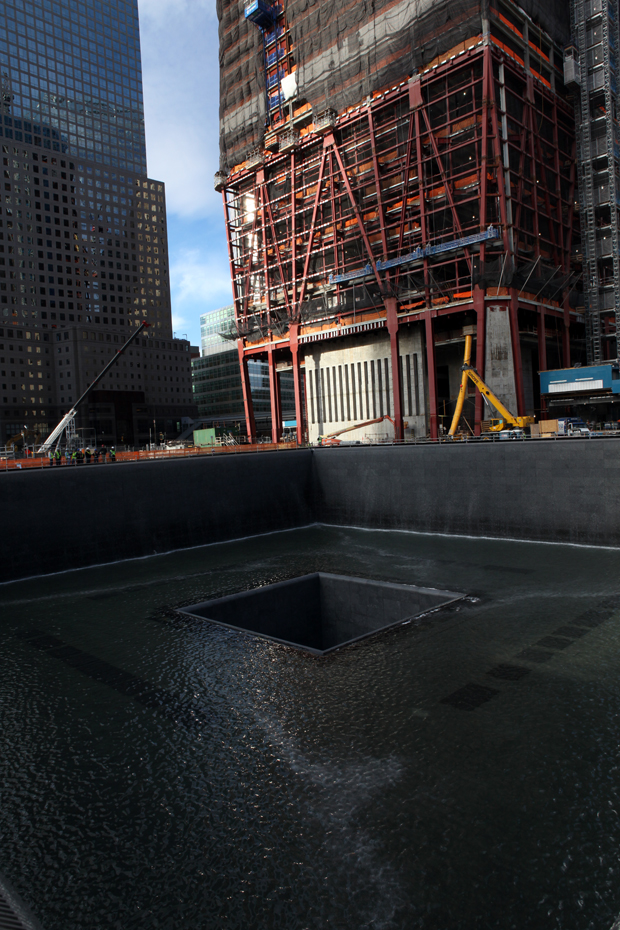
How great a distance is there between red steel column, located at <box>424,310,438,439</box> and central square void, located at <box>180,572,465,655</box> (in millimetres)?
32043

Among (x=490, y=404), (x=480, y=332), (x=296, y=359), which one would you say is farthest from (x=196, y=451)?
(x=296, y=359)

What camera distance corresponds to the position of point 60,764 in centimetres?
1172

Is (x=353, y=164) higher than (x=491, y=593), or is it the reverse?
(x=353, y=164)

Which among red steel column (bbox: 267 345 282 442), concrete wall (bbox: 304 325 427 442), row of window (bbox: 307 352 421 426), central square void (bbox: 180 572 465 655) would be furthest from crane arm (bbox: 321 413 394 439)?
central square void (bbox: 180 572 465 655)

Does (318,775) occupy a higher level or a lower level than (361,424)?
lower

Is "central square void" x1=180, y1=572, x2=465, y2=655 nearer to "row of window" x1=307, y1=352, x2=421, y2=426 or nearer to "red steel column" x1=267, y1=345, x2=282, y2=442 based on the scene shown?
"row of window" x1=307, y1=352, x2=421, y2=426

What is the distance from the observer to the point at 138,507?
33.9 meters

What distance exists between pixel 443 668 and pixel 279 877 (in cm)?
793

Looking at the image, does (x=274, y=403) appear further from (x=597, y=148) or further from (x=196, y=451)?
(x=597, y=148)

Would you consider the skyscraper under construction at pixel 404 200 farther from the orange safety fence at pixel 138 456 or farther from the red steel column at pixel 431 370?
the orange safety fence at pixel 138 456

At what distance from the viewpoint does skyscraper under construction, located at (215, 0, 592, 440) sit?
52.2 meters

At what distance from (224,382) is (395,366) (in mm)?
93989

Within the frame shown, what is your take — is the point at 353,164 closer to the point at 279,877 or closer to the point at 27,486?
the point at 27,486


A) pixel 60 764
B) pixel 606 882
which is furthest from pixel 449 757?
pixel 60 764
